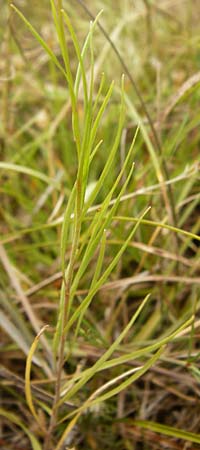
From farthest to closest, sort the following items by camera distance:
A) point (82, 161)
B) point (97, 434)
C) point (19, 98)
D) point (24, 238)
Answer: point (19, 98)
point (24, 238)
point (97, 434)
point (82, 161)

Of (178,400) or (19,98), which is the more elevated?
(19,98)

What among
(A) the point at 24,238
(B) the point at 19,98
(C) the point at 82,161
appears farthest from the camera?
(B) the point at 19,98

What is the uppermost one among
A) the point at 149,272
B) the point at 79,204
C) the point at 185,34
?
the point at 79,204

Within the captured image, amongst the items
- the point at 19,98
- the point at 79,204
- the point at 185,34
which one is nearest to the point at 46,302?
the point at 79,204

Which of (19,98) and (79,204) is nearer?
(79,204)

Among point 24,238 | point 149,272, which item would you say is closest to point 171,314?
point 149,272

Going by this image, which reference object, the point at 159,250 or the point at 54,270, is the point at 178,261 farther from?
the point at 54,270

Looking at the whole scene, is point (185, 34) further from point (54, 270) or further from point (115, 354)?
point (115, 354)
